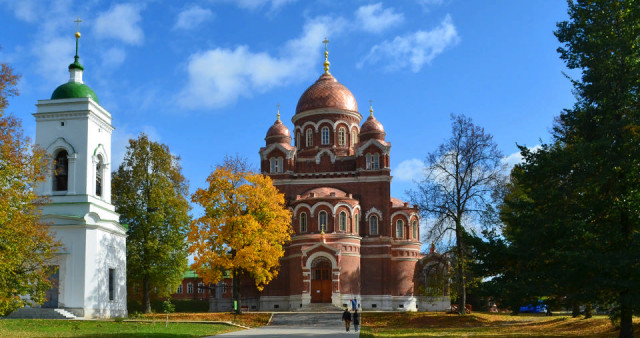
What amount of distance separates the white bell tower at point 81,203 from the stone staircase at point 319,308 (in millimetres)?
11925

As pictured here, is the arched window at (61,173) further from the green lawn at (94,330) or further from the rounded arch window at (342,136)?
the rounded arch window at (342,136)

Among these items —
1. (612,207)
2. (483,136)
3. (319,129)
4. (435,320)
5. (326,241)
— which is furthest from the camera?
(319,129)

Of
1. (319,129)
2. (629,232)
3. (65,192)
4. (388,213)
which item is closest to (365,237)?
A: (388,213)

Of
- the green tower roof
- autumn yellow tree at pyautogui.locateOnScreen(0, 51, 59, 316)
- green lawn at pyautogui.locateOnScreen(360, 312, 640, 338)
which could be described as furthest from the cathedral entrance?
autumn yellow tree at pyautogui.locateOnScreen(0, 51, 59, 316)

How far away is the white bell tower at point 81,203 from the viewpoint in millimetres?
31422

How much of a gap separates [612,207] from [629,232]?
0.96 metres

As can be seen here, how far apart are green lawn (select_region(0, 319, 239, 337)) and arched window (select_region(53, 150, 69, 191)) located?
322 inches

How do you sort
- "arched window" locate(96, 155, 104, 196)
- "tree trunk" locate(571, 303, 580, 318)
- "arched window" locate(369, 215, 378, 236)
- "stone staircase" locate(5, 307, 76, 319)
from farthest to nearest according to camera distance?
"arched window" locate(369, 215, 378, 236) < "arched window" locate(96, 155, 104, 196) < "stone staircase" locate(5, 307, 76, 319) < "tree trunk" locate(571, 303, 580, 318)

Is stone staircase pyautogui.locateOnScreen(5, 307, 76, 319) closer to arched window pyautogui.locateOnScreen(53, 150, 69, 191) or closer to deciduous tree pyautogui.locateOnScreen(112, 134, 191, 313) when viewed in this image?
arched window pyautogui.locateOnScreen(53, 150, 69, 191)

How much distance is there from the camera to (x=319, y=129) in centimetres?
5109

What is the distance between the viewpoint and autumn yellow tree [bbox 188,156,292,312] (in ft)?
120

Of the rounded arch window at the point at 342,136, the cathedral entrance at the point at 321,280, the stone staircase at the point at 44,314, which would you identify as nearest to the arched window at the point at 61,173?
the stone staircase at the point at 44,314

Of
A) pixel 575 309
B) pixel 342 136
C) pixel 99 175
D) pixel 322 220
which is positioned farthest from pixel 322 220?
pixel 575 309

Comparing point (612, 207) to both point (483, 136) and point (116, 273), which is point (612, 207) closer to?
point (483, 136)
